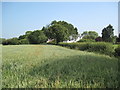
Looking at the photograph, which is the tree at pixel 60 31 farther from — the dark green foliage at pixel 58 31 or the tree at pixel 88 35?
the tree at pixel 88 35

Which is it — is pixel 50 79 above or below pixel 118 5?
below

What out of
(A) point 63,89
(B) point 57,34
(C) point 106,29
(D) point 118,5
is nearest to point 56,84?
(A) point 63,89

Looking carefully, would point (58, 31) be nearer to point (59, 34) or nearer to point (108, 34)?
point (59, 34)

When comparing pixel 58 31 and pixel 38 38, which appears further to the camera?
pixel 38 38

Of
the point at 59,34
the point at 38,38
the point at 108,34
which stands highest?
the point at 108,34

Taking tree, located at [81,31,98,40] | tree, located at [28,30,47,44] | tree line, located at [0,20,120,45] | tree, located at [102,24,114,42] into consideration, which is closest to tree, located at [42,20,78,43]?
tree line, located at [0,20,120,45]

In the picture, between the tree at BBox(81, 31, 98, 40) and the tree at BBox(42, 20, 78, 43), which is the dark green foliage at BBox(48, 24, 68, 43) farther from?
the tree at BBox(81, 31, 98, 40)

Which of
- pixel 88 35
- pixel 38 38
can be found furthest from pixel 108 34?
pixel 38 38

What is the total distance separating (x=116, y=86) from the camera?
3.73 ft

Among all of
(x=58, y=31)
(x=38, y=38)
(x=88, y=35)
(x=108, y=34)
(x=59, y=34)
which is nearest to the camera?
(x=58, y=31)

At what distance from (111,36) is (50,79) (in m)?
21.5

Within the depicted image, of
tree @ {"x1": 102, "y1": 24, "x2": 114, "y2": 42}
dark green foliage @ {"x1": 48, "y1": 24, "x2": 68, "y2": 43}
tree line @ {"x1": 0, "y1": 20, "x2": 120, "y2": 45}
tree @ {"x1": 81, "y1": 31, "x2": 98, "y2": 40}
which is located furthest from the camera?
tree @ {"x1": 81, "y1": 31, "x2": 98, "y2": 40}

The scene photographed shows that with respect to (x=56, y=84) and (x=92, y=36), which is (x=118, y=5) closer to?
(x=56, y=84)

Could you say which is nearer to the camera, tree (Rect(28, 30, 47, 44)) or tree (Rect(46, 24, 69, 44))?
tree (Rect(46, 24, 69, 44))
